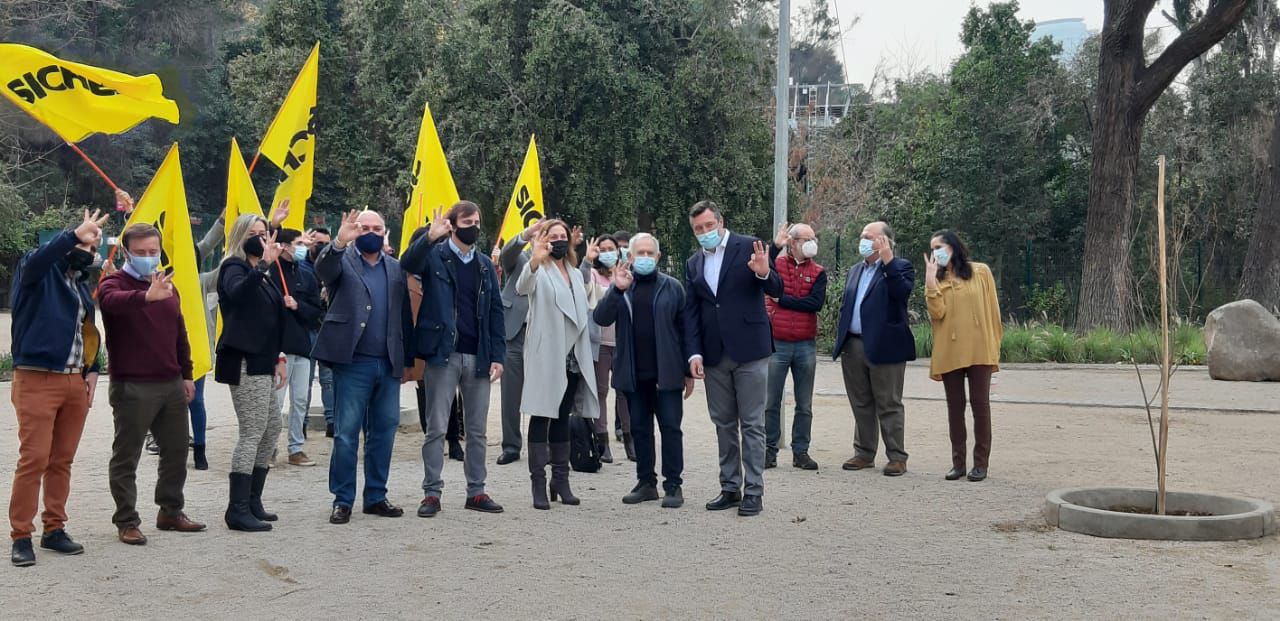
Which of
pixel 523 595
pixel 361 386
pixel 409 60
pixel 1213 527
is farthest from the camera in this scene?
pixel 409 60


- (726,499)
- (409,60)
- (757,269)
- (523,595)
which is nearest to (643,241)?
(757,269)

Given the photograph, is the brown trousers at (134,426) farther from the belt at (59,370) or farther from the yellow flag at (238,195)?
the yellow flag at (238,195)

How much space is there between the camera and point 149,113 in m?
8.75

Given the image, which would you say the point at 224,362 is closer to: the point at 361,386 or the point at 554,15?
the point at 361,386

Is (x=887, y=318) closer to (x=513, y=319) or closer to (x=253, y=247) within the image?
(x=513, y=319)

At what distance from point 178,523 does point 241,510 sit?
1.20ft

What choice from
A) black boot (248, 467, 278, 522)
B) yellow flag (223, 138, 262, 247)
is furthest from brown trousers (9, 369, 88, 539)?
yellow flag (223, 138, 262, 247)

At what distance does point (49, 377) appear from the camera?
6.77 meters

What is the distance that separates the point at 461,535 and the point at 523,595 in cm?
157

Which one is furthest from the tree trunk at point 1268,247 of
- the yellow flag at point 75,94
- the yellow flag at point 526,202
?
the yellow flag at point 75,94

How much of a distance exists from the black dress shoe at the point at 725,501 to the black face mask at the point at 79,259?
13.7ft

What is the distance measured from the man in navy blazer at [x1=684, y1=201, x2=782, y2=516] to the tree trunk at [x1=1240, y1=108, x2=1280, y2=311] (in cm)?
2130

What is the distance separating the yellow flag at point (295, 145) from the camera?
10.3 meters

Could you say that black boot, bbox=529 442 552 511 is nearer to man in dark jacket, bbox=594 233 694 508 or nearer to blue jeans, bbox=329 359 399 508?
man in dark jacket, bbox=594 233 694 508
